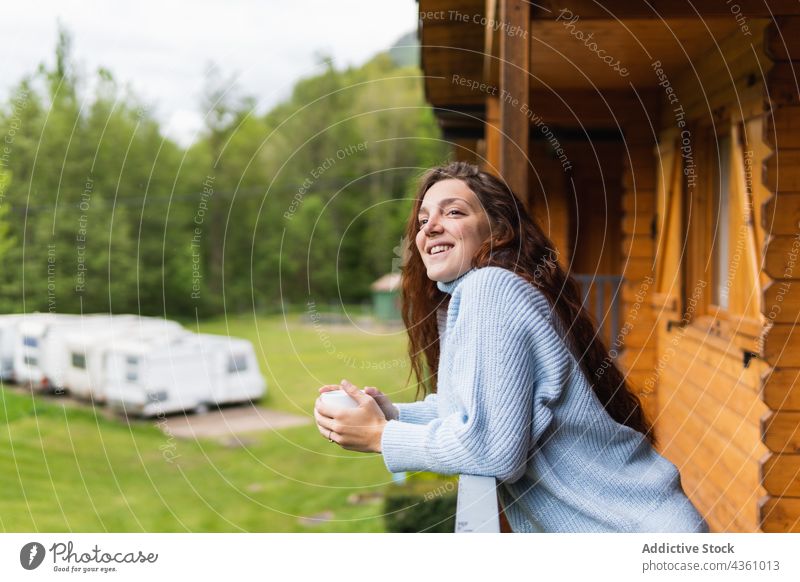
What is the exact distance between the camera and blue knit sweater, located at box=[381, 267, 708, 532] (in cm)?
178

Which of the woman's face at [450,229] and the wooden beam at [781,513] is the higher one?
the woman's face at [450,229]

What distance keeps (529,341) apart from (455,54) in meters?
5.15

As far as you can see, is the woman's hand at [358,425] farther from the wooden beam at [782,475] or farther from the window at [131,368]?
the window at [131,368]

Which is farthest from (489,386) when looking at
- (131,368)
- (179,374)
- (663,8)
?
(179,374)

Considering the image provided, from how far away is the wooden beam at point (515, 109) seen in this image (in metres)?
3.09

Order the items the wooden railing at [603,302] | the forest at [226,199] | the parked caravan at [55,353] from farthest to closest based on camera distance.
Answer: the forest at [226,199]
the parked caravan at [55,353]
the wooden railing at [603,302]

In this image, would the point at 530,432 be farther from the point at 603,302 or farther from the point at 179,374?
the point at 179,374

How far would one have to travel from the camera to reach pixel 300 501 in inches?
871

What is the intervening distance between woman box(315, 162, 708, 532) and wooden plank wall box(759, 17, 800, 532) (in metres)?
1.61

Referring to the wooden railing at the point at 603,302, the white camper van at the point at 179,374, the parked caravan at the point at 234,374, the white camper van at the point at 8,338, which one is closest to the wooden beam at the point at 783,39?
the wooden railing at the point at 603,302

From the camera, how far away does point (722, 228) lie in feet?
15.6

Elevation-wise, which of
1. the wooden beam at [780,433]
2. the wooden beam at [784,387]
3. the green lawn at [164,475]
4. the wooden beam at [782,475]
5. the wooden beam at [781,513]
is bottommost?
the green lawn at [164,475]
